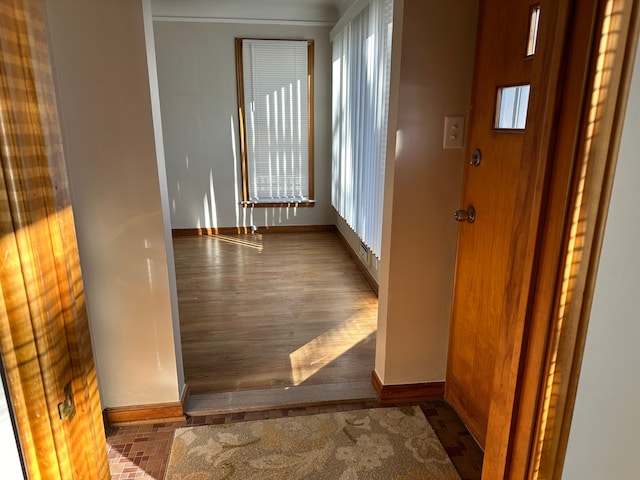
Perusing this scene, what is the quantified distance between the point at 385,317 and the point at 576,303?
1.43 metres

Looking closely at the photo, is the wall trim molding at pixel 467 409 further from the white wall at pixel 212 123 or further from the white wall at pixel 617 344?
the white wall at pixel 212 123

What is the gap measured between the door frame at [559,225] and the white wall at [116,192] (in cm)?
145

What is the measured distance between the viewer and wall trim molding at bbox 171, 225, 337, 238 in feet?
17.9

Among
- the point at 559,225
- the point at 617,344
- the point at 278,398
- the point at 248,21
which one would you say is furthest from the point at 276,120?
the point at 617,344

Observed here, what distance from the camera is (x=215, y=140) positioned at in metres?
5.23

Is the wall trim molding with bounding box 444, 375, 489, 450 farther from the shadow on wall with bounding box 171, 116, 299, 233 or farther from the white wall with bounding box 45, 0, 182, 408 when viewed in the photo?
the shadow on wall with bounding box 171, 116, 299, 233

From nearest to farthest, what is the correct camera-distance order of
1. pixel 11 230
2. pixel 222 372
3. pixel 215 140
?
pixel 11 230 → pixel 222 372 → pixel 215 140

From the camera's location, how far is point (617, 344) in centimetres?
71

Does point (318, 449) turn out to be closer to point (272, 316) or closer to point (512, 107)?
point (272, 316)

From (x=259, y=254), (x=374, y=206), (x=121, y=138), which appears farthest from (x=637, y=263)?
Result: (x=259, y=254)

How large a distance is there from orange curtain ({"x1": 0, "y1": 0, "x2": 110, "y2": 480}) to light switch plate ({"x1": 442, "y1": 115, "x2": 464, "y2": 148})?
5.15 ft

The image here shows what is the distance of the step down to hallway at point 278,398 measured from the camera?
7.09 ft

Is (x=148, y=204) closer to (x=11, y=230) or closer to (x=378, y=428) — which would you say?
(x=11, y=230)

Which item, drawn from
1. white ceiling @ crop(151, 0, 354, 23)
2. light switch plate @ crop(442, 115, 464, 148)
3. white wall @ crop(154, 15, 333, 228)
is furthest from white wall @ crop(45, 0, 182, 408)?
white wall @ crop(154, 15, 333, 228)
